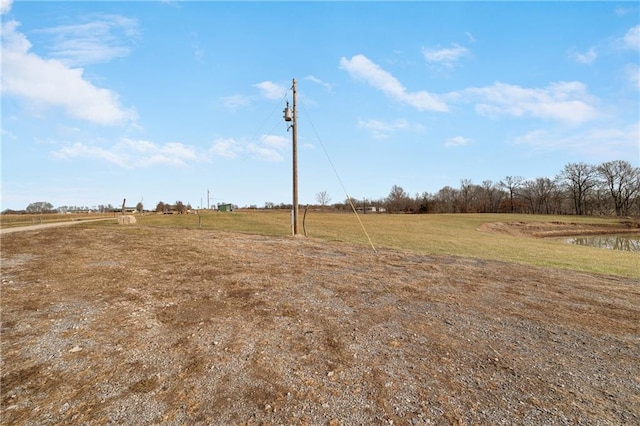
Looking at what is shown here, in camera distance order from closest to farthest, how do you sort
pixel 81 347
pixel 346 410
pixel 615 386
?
pixel 346 410
pixel 615 386
pixel 81 347

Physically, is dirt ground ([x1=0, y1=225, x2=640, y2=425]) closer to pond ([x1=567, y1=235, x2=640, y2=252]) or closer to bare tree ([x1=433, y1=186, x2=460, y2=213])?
pond ([x1=567, y1=235, x2=640, y2=252])

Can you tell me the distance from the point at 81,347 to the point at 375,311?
4274mm

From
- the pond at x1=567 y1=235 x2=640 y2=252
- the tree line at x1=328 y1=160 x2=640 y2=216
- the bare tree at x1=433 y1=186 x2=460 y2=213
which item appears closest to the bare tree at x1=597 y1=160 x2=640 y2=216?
the tree line at x1=328 y1=160 x2=640 y2=216

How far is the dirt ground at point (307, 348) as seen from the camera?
279 centimetres

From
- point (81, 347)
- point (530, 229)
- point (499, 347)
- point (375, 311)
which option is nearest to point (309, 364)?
point (375, 311)

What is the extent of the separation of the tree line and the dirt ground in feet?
253

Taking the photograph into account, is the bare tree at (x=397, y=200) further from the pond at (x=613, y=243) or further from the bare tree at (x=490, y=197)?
the pond at (x=613, y=243)

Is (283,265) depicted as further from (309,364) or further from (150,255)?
(309,364)

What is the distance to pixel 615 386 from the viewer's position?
10.7 feet

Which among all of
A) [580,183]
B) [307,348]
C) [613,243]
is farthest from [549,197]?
[307,348]

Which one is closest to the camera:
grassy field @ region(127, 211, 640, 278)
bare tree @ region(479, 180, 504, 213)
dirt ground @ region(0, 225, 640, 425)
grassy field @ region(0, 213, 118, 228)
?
dirt ground @ region(0, 225, 640, 425)

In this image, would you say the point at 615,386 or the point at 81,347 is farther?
the point at 81,347

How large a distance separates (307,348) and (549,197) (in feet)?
334

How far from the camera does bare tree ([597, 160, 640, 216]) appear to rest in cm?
6956
